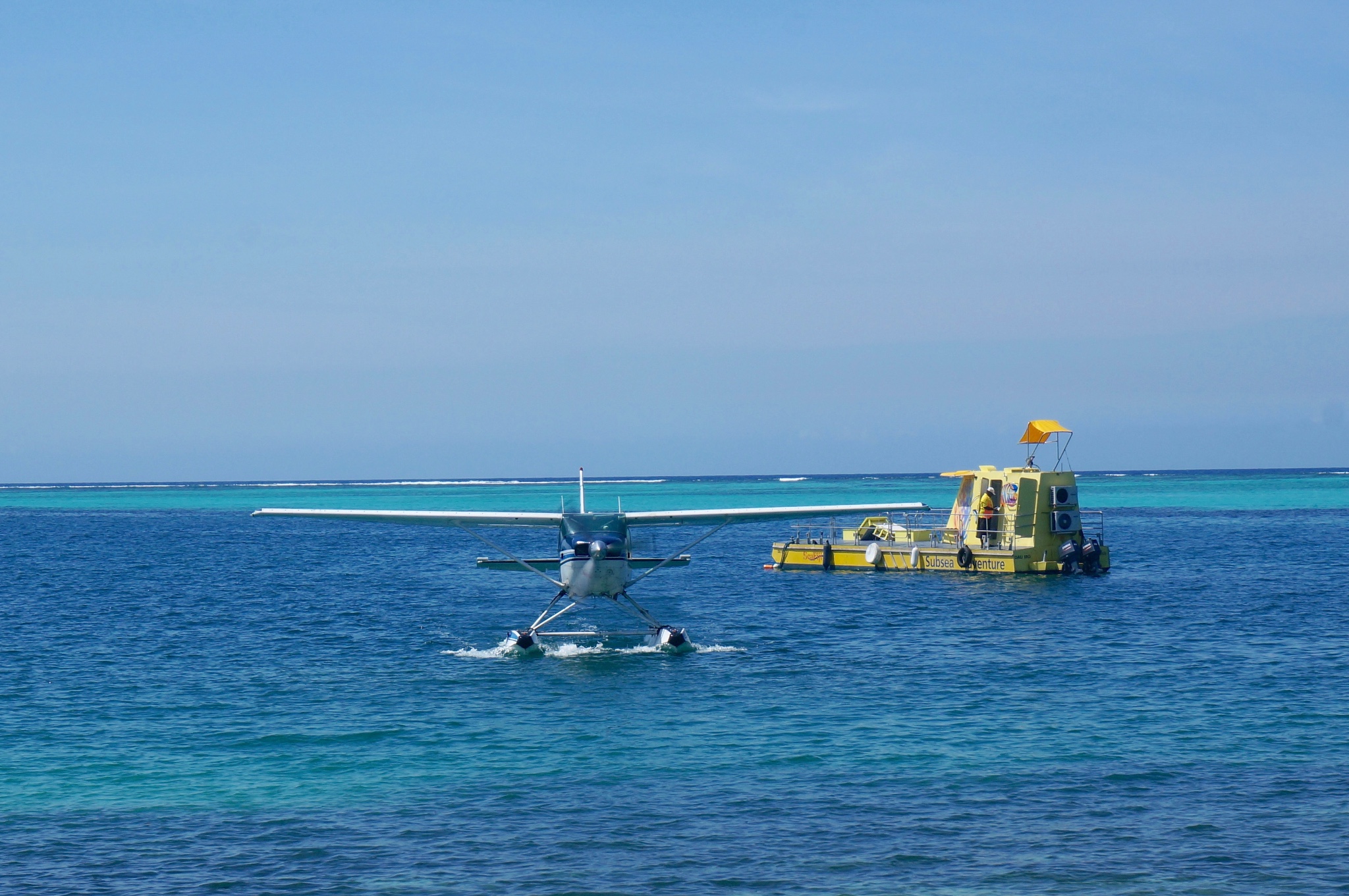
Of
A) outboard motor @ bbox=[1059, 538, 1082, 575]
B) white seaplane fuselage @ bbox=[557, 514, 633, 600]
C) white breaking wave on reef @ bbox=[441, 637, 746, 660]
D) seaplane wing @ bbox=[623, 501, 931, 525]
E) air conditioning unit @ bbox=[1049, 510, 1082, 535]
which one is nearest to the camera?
white seaplane fuselage @ bbox=[557, 514, 633, 600]

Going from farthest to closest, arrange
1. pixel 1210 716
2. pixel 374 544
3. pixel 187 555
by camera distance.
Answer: pixel 374 544 → pixel 187 555 → pixel 1210 716

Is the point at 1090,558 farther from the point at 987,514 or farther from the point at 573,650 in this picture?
the point at 573,650

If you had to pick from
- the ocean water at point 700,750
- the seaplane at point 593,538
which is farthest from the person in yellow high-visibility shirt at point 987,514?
the seaplane at point 593,538

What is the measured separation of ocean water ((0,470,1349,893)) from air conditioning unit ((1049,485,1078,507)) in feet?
17.3

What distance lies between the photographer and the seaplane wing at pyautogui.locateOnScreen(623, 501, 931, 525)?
28.7m

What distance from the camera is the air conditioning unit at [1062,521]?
46094 millimetres

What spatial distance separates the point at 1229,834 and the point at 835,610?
24.0 meters

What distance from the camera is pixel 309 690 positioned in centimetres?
2462

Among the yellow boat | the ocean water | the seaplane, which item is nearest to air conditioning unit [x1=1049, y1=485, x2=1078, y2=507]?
the yellow boat

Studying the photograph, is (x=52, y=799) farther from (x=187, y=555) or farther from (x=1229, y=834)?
(x=187, y=555)

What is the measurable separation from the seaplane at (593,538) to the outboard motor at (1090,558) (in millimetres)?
17792

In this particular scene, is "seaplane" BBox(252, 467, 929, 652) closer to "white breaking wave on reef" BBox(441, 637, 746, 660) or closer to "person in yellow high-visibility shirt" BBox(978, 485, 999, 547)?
"white breaking wave on reef" BBox(441, 637, 746, 660)

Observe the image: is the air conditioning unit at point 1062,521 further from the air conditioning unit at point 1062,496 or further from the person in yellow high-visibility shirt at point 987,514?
the person in yellow high-visibility shirt at point 987,514

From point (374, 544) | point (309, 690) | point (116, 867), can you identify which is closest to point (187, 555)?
point (374, 544)
